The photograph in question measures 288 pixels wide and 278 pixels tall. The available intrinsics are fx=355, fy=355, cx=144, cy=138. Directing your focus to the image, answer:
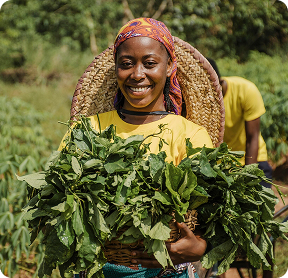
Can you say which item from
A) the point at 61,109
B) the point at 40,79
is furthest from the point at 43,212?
the point at 40,79

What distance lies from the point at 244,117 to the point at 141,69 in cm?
116

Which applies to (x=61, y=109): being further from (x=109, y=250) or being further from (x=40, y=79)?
(x=109, y=250)

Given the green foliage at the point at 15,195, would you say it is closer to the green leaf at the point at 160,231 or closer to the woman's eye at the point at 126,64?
the woman's eye at the point at 126,64

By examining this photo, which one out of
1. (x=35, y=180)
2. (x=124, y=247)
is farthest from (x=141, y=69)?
(x=124, y=247)

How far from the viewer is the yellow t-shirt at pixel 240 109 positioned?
245 cm

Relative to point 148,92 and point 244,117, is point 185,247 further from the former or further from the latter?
point 244,117

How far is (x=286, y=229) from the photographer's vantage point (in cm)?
151

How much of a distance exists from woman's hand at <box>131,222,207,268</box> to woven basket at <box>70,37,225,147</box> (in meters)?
0.73

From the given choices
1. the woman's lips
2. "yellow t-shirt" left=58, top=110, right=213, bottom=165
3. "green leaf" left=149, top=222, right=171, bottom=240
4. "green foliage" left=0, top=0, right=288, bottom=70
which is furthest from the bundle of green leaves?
"green foliage" left=0, top=0, right=288, bottom=70

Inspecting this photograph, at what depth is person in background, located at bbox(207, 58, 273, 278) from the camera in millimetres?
2449

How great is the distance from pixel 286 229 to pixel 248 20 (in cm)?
898

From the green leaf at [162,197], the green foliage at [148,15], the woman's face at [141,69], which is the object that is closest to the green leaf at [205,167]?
the green leaf at [162,197]

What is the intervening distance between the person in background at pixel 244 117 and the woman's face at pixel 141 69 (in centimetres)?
95

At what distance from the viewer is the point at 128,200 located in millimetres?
1229
